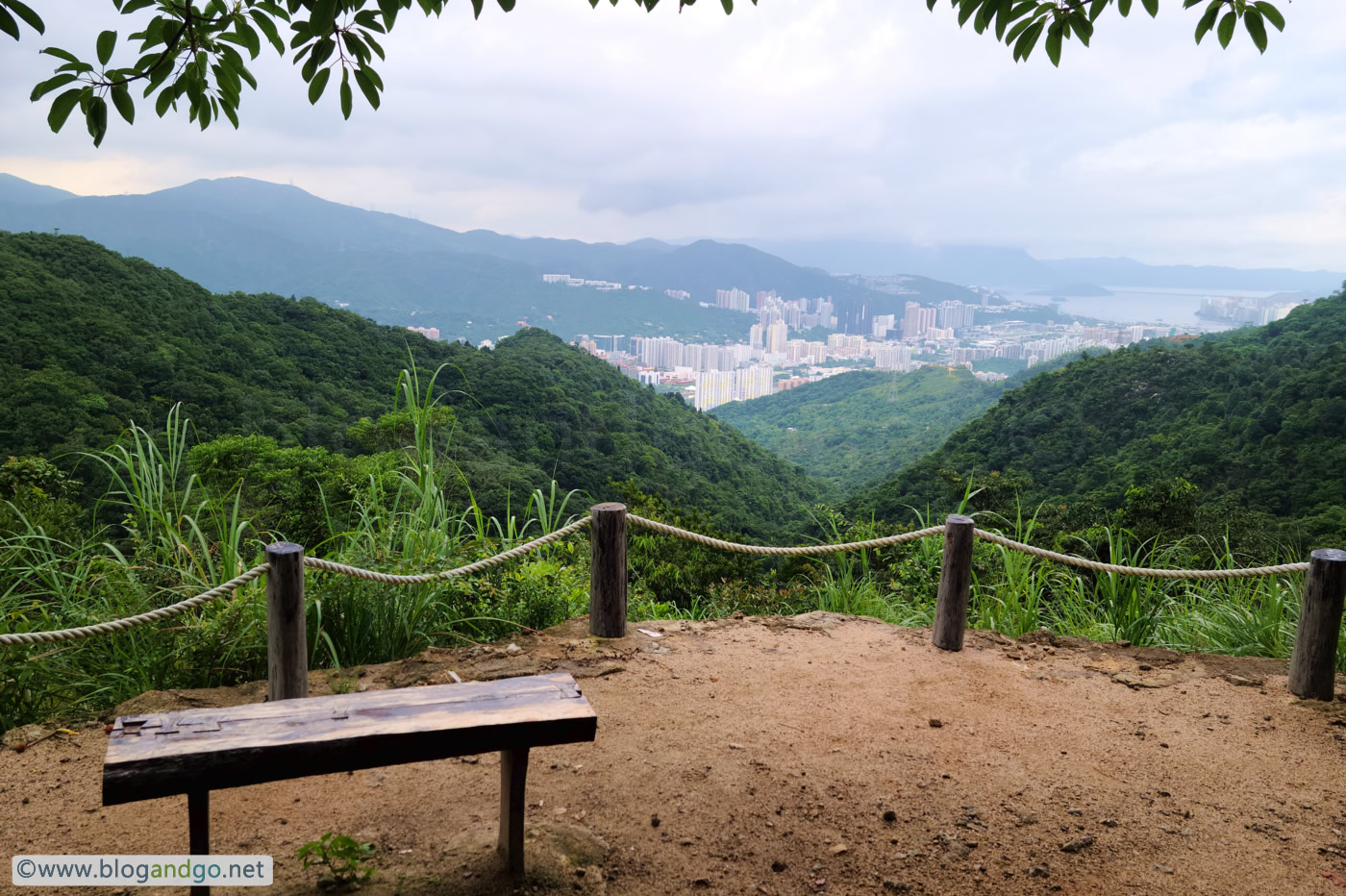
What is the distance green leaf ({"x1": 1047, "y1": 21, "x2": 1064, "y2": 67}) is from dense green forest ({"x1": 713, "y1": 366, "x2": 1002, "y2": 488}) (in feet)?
114

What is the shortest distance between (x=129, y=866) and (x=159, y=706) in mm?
867

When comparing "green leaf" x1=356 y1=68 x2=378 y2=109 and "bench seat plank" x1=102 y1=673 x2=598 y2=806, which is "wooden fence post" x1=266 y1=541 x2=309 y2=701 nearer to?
"bench seat plank" x1=102 y1=673 x2=598 y2=806

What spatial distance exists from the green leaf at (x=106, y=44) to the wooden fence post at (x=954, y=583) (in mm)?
3046

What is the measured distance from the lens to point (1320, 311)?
2773 cm

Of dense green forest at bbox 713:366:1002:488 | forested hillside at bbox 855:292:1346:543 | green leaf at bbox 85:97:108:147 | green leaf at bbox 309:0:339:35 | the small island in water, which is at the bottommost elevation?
dense green forest at bbox 713:366:1002:488

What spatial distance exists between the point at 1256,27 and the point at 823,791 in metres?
2.24

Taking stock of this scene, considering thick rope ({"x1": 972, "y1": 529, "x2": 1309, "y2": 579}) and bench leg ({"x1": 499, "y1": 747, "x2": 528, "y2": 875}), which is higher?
thick rope ({"x1": 972, "y1": 529, "x2": 1309, "y2": 579})

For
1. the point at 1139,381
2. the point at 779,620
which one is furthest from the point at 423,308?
the point at 779,620

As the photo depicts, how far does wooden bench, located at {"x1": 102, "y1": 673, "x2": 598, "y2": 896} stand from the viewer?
1476 mm

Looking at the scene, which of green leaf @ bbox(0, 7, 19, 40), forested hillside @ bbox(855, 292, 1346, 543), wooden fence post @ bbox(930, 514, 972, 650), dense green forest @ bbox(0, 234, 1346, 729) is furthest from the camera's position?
forested hillside @ bbox(855, 292, 1346, 543)

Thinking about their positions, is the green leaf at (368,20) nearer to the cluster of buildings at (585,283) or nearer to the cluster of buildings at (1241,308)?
the cluster of buildings at (1241,308)

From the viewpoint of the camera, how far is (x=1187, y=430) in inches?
795

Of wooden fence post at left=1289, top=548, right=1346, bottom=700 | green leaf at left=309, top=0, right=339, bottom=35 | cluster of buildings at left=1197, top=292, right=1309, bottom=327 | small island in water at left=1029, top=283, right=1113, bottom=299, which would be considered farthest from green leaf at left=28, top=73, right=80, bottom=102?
small island in water at left=1029, top=283, right=1113, bottom=299

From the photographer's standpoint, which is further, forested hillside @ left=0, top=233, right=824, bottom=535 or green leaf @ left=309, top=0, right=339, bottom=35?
forested hillside @ left=0, top=233, right=824, bottom=535
